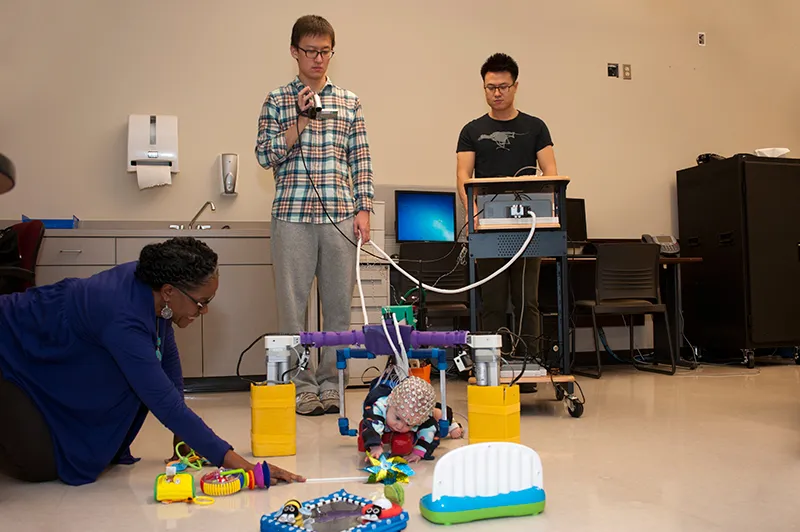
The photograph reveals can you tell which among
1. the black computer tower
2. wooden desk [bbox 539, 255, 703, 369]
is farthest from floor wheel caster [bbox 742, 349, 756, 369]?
wooden desk [bbox 539, 255, 703, 369]

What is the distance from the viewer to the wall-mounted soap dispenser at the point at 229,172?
3977 mm

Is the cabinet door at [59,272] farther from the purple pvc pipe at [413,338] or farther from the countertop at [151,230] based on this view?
the purple pvc pipe at [413,338]

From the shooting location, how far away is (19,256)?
281 centimetres

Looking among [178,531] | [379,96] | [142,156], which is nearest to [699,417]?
[178,531]

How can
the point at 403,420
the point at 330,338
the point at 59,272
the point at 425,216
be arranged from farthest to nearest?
the point at 425,216, the point at 59,272, the point at 330,338, the point at 403,420

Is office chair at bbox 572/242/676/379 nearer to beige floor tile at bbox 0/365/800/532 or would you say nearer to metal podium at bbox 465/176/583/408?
beige floor tile at bbox 0/365/800/532

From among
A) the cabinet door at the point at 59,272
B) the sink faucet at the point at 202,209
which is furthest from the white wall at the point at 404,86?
the cabinet door at the point at 59,272

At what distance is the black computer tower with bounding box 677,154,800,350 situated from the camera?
4.28 meters

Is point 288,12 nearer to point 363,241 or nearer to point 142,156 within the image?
point 142,156

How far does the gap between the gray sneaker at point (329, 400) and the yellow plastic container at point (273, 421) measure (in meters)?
0.70

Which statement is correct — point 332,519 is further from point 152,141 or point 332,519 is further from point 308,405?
point 152,141

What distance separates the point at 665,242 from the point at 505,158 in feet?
6.78

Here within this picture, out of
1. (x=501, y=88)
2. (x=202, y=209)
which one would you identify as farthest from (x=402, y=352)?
(x=202, y=209)

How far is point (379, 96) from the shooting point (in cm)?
439
